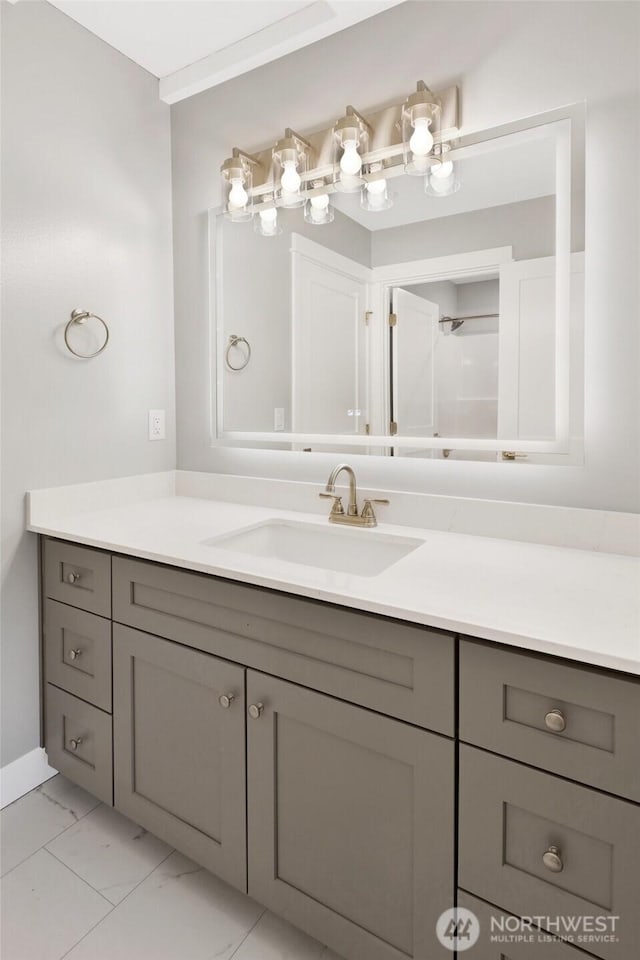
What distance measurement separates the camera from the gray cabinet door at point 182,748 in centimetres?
124

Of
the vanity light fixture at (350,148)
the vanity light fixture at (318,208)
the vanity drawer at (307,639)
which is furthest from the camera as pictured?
the vanity light fixture at (318,208)

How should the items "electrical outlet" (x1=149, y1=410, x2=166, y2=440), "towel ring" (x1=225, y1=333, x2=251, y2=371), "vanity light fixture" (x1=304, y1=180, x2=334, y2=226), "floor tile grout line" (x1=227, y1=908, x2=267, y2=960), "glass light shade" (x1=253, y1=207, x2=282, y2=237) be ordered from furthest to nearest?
"electrical outlet" (x1=149, y1=410, x2=166, y2=440), "towel ring" (x1=225, y1=333, x2=251, y2=371), "glass light shade" (x1=253, y1=207, x2=282, y2=237), "vanity light fixture" (x1=304, y1=180, x2=334, y2=226), "floor tile grout line" (x1=227, y1=908, x2=267, y2=960)

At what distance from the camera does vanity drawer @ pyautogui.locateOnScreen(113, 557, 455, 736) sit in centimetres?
96

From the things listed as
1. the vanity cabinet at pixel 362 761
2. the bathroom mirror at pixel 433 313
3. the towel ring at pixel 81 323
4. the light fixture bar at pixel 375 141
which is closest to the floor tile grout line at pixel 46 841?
the vanity cabinet at pixel 362 761

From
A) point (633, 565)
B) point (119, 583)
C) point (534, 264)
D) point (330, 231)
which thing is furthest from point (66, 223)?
point (633, 565)

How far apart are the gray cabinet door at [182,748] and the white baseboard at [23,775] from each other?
410 millimetres

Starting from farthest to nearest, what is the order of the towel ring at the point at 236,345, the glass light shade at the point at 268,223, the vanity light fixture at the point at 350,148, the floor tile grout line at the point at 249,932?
the towel ring at the point at 236,345, the glass light shade at the point at 268,223, the vanity light fixture at the point at 350,148, the floor tile grout line at the point at 249,932

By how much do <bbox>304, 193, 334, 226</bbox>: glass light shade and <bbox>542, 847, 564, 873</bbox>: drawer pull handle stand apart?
65.3 inches

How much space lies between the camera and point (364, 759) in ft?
3.42

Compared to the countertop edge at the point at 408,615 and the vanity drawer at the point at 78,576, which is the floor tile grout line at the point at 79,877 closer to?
the vanity drawer at the point at 78,576

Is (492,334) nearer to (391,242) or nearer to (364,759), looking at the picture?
(391,242)

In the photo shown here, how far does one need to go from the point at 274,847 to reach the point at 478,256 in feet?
4.94

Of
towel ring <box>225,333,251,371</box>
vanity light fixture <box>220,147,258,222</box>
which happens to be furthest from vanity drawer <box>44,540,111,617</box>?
vanity light fixture <box>220,147,258,222</box>

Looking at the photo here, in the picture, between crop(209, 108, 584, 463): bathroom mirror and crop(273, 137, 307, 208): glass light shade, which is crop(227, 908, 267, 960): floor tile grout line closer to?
crop(209, 108, 584, 463): bathroom mirror
